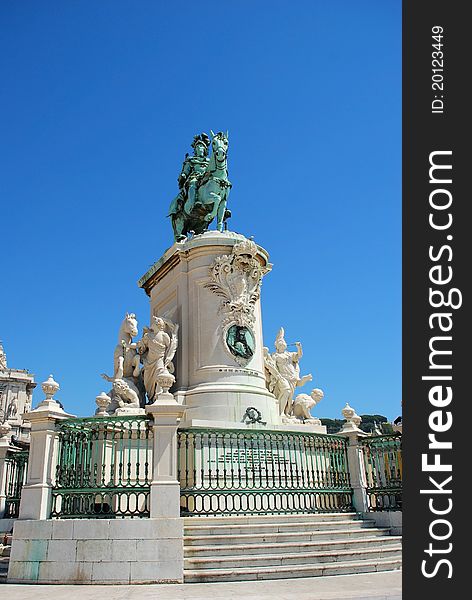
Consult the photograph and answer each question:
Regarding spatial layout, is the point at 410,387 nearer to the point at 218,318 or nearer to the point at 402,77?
the point at 402,77

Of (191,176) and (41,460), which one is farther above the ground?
(191,176)

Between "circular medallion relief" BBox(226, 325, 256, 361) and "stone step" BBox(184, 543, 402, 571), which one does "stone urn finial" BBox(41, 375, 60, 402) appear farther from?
"circular medallion relief" BBox(226, 325, 256, 361)

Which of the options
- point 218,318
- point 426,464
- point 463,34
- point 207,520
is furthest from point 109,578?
point 463,34

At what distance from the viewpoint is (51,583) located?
29.4 feet

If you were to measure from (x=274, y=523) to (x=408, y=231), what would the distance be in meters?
6.36

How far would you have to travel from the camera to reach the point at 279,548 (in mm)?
9711

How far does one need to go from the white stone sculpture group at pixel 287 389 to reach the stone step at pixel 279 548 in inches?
276

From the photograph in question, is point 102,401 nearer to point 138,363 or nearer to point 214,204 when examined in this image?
point 138,363

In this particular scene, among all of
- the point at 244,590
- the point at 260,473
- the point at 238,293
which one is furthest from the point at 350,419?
the point at 244,590

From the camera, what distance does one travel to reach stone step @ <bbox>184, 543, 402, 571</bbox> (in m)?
9.09

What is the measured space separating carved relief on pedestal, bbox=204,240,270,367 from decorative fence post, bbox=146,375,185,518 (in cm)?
551

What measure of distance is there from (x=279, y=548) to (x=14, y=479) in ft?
22.1

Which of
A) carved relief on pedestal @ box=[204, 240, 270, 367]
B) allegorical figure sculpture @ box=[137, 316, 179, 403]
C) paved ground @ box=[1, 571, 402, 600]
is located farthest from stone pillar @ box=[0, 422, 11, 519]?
carved relief on pedestal @ box=[204, 240, 270, 367]

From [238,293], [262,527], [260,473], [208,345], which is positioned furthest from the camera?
[238,293]
